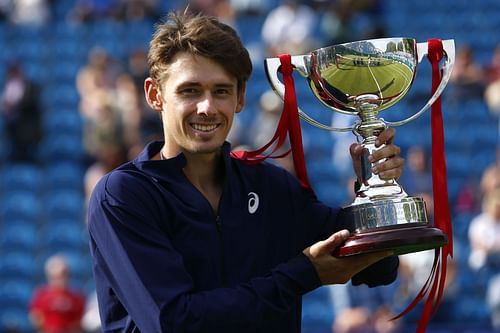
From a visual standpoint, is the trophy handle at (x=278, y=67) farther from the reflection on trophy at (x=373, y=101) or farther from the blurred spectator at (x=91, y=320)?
the blurred spectator at (x=91, y=320)

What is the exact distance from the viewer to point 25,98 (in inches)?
432

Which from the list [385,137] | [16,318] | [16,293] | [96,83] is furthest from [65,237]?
[385,137]

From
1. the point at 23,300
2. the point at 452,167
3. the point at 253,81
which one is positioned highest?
the point at 253,81

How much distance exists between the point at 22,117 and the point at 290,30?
2765 millimetres

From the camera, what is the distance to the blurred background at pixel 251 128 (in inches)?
335

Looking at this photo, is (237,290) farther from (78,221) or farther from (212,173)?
(78,221)

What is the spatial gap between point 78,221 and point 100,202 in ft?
23.8

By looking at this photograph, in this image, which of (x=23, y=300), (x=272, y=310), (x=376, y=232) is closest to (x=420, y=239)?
(x=376, y=232)

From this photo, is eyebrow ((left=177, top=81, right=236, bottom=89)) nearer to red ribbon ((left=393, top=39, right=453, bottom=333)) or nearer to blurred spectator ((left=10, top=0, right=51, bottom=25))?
red ribbon ((left=393, top=39, right=453, bottom=333))

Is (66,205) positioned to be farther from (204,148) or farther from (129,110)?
(204,148)

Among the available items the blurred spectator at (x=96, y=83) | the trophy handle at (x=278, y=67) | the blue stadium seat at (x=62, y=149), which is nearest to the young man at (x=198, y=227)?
the trophy handle at (x=278, y=67)

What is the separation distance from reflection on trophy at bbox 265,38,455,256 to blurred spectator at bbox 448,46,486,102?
738 centimetres

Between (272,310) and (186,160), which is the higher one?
(186,160)

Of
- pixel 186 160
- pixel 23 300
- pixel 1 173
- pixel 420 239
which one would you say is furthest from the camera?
pixel 1 173
